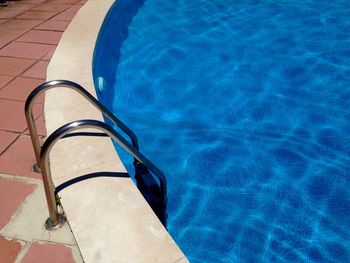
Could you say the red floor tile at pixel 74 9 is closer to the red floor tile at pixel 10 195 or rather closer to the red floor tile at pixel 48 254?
the red floor tile at pixel 10 195

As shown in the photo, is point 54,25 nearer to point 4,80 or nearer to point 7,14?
point 7,14

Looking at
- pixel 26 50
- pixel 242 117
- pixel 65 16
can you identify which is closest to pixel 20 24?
pixel 65 16

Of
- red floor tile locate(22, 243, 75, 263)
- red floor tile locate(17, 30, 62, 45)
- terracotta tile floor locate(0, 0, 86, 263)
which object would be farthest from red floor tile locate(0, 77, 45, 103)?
red floor tile locate(22, 243, 75, 263)

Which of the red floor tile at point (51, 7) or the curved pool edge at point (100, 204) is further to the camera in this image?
the red floor tile at point (51, 7)

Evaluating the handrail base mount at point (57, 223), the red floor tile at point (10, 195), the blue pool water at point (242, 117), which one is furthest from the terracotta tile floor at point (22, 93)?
the blue pool water at point (242, 117)

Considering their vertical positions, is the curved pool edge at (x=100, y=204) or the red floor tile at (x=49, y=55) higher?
the red floor tile at (x=49, y=55)

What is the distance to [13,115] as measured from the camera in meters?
3.22

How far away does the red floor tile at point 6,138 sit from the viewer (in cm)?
285

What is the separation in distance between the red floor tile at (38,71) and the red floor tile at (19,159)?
1.20 metres

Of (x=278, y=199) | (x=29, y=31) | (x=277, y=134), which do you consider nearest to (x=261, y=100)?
(x=277, y=134)

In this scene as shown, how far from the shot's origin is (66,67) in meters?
3.83

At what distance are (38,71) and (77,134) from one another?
5.20ft

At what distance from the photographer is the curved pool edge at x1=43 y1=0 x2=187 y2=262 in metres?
1.92

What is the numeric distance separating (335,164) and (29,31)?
14.9 ft
